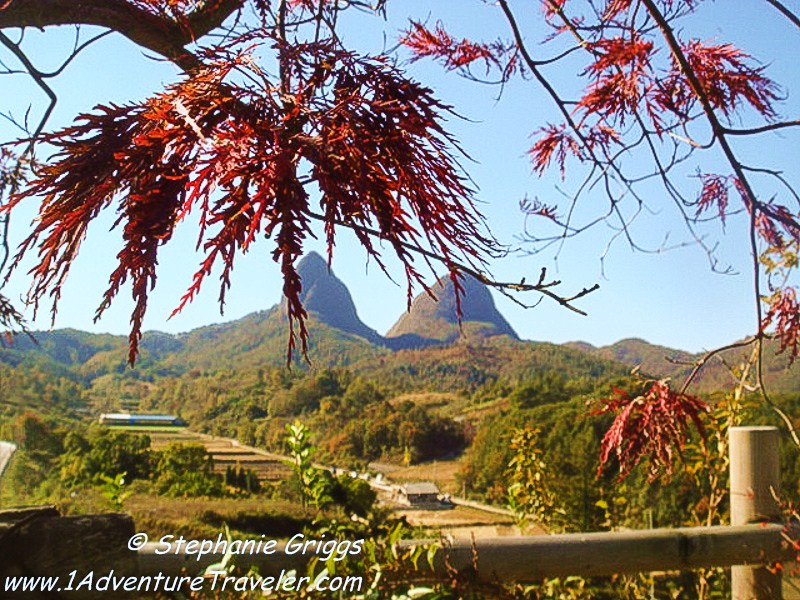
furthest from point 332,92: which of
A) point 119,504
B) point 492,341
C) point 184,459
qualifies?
point 492,341

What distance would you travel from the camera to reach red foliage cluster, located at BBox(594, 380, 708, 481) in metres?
1.48

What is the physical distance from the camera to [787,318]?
1.94m

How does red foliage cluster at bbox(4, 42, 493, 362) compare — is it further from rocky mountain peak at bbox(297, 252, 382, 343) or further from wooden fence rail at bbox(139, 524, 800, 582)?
rocky mountain peak at bbox(297, 252, 382, 343)

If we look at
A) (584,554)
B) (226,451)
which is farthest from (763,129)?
(226,451)

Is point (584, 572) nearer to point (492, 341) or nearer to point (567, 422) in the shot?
point (567, 422)

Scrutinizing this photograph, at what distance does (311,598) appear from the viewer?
4.11 ft

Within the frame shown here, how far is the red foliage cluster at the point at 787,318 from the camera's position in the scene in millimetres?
1873

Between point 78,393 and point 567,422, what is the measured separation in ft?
44.7

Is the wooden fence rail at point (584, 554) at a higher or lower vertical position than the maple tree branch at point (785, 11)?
lower

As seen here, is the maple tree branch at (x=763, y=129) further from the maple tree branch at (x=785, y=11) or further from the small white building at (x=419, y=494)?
the small white building at (x=419, y=494)

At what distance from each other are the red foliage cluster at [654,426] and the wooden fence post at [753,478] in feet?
1.15

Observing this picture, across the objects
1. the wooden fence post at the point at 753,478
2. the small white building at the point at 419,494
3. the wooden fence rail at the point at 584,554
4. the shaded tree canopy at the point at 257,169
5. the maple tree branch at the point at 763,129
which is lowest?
the small white building at the point at 419,494

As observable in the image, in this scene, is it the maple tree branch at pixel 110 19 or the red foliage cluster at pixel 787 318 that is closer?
the maple tree branch at pixel 110 19

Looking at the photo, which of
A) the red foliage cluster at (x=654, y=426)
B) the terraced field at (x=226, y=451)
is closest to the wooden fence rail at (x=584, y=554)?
the red foliage cluster at (x=654, y=426)
